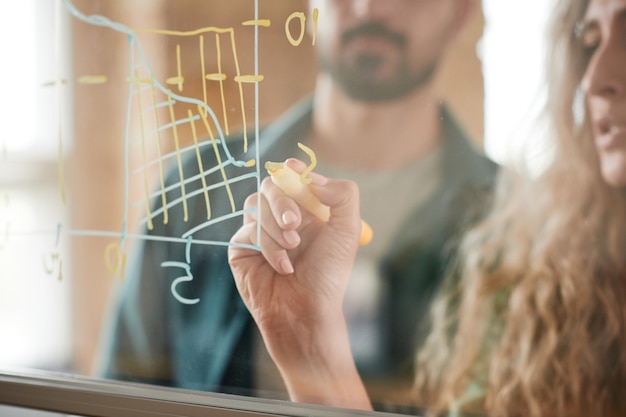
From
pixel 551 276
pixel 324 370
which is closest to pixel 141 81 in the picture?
pixel 324 370

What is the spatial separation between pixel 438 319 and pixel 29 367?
0.59 meters

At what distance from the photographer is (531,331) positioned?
2.22 ft

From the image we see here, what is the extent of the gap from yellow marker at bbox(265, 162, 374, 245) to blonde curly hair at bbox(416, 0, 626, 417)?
0.17 meters

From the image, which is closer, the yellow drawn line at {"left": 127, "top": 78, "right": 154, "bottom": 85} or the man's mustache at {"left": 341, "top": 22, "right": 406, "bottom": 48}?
the man's mustache at {"left": 341, "top": 22, "right": 406, "bottom": 48}

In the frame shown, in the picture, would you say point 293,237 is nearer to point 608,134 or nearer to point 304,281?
point 304,281

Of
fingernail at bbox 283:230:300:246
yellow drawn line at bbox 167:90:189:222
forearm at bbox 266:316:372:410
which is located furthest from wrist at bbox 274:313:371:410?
yellow drawn line at bbox 167:90:189:222

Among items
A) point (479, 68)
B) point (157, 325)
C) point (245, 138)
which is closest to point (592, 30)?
point (479, 68)

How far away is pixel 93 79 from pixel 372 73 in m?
0.39

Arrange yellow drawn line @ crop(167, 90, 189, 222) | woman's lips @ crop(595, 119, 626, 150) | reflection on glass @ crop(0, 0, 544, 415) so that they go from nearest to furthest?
woman's lips @ crop(595, 119, 626, 150), reflection on glass @ crop(0, 0, 544, 415), yellow drawn line @ crop(167, 90, 189, 222)

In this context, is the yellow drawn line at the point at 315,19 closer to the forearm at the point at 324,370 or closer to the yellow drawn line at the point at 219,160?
the yellow drawn line at the point at 219,160

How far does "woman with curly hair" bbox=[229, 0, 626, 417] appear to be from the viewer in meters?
0.64

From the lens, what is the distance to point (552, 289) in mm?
670

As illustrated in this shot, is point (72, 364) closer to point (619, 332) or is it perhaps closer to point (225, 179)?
point (225, 179)

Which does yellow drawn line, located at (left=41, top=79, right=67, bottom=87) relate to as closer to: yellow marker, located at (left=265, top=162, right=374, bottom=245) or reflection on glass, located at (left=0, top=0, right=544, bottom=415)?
reflection on glass, located at (left=0, top=0, right=544, bottom=415)
